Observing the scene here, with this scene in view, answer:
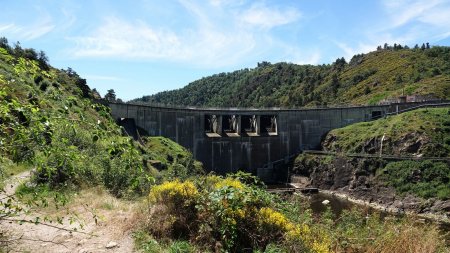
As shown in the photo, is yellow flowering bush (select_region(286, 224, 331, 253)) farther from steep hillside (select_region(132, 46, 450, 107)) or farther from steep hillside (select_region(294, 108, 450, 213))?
steep hillside (select_region(132, 46, 450, 107))

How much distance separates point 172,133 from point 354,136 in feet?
112

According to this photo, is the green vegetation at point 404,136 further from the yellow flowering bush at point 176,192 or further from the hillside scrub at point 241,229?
the yellow flowering bush at point 176,192

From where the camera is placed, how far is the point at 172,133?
72.1 m

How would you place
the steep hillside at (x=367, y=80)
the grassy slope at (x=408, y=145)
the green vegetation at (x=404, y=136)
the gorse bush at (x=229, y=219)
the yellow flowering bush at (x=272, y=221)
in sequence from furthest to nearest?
the steep hillside at (x=367, y=80), the green vegetation at (x=404, y=136), the grassy slope at (x=408, y=145), the yellow flowering bush at (x=272, y=221), the gorse bush at (x=229, y=219)

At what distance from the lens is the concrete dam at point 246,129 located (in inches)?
2792

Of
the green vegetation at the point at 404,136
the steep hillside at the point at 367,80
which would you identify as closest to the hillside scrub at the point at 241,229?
the green vegetation at the point at 404,136

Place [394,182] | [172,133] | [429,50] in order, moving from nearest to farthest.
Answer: [394,182]
[172,133]
[429,50]

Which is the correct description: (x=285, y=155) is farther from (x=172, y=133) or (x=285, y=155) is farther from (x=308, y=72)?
(x=308, y=72)

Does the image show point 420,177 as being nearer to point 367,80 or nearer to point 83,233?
point 83,233

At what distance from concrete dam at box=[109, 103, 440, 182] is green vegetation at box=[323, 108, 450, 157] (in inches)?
242

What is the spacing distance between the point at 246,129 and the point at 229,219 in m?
81.5

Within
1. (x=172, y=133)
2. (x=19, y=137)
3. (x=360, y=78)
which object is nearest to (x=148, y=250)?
(x=19, y=137)

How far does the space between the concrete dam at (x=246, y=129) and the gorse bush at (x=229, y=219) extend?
58155mm

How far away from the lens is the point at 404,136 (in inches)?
2709
